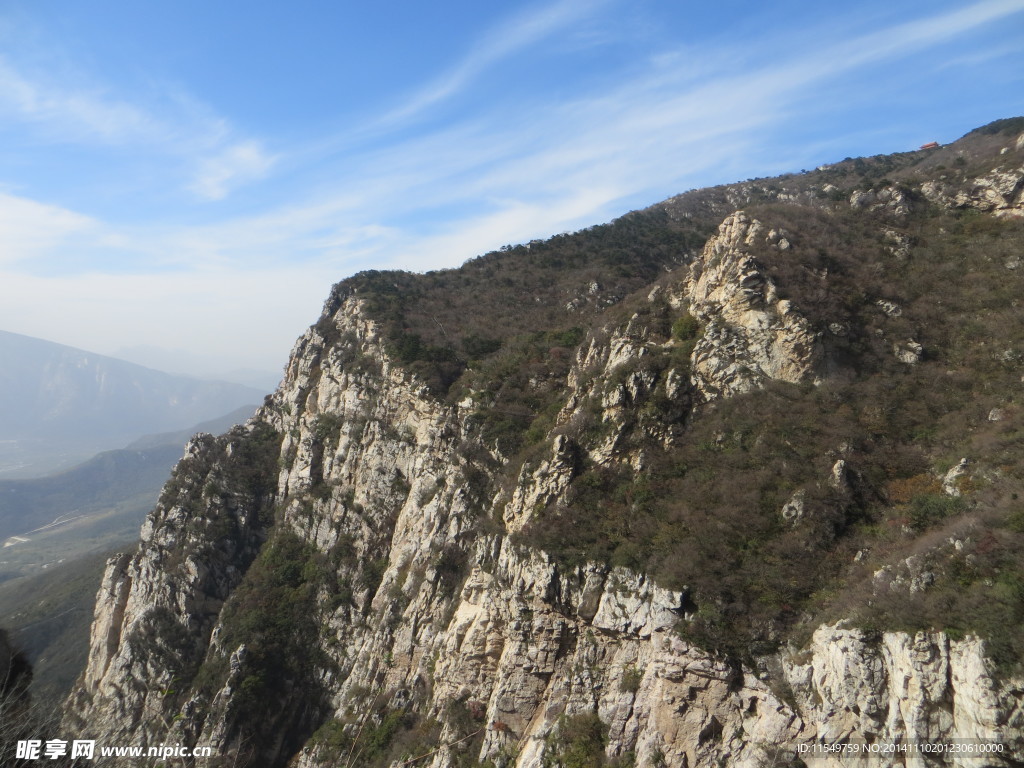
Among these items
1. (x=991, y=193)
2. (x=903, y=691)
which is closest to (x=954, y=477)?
(x=903, y=691)

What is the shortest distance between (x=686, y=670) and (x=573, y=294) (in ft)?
154

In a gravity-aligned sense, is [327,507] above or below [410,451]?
below

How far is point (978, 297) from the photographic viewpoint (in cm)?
3184

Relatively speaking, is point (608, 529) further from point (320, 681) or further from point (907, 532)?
point (320, 681)

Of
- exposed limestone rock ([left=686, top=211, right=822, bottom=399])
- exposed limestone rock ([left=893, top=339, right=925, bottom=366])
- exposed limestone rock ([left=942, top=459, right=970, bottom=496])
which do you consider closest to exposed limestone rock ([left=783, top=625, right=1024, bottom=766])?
exposed limestone rock ([left=942, top=459, right=970, bottom=496])

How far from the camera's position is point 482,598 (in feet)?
105

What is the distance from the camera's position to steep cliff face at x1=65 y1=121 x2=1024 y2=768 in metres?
20.2

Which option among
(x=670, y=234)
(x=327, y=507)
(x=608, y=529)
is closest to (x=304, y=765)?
(x=327, y=507)

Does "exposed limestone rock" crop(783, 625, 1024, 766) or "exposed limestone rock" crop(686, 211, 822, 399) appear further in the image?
"exposed limestone rock" crop(686, 211, 822, 399)

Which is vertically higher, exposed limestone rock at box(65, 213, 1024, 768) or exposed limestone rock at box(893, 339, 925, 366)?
exposed limestone rock at box(893, 339, 925, 366)

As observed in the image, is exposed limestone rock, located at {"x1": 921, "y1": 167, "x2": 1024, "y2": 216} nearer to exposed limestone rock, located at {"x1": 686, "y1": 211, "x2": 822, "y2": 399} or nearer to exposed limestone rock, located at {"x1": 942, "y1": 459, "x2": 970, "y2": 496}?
exposed limestone rock, located at {"x1": 686, "y1": 211, "x2": 822, "y2": 399}

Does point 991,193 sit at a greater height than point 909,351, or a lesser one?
greater

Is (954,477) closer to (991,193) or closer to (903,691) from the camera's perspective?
(903,691)

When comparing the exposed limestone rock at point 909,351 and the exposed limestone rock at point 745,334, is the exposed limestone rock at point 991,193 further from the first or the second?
the exposed limestone rock at point 745,334
